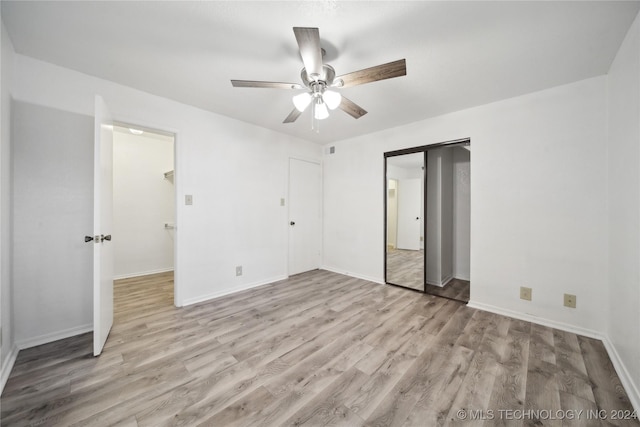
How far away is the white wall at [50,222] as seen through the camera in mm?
1925

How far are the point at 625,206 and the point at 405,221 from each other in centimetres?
219

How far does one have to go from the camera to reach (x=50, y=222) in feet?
6.70

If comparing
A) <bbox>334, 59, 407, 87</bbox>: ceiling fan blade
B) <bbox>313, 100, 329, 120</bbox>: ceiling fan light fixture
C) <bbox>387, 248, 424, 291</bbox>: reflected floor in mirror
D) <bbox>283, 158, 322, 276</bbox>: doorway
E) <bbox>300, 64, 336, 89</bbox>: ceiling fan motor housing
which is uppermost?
<bbox>300, 64, 336, 89</bbox>: ceiling fan motor housing

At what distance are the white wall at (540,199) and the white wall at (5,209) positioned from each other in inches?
154

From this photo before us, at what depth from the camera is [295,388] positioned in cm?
151

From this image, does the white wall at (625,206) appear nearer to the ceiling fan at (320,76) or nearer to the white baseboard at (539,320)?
the white baseboard at (539,320)

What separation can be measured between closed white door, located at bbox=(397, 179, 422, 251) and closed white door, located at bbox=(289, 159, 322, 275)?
1.47 metres

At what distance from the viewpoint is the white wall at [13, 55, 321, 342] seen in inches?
83.7

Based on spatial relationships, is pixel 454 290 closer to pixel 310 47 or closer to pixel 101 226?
pixel 310 47

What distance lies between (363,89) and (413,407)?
2.60 meters

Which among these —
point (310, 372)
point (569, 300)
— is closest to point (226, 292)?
point (310, 372)

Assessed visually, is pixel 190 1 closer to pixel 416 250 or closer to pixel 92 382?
pixel 92 382

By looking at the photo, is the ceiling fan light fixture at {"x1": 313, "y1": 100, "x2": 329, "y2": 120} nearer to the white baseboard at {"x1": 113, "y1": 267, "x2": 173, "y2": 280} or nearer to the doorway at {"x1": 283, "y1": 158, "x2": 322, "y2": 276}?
the doorway at {"x1": 283, "y1": 158, "x2": 322, "y2": 276}

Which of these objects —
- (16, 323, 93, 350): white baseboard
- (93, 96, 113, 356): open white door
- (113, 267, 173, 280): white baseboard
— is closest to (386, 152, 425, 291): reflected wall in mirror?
(93, 96, 113, 356): open white door
